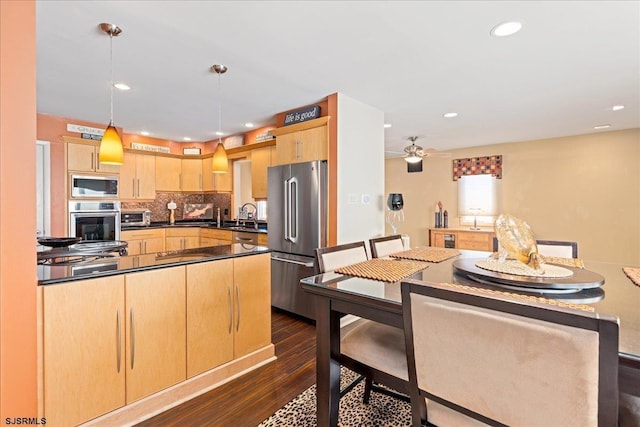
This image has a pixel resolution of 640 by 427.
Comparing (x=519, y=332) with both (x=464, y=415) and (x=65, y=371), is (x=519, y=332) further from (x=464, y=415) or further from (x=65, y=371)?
(x=65, y=371)

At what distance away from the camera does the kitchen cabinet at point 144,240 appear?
14.7 feet

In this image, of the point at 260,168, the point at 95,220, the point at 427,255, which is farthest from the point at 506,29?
the point at 95,220

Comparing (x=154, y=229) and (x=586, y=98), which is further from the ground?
(x=586, y=98)

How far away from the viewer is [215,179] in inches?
204

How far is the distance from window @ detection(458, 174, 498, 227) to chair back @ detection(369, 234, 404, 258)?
401 cm

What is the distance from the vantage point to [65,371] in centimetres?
144

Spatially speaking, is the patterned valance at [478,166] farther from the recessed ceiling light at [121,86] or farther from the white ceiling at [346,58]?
the recessed ceiling light at [121,86]

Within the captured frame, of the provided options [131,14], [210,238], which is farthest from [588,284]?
[210,238]

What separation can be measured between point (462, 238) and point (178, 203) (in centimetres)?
542

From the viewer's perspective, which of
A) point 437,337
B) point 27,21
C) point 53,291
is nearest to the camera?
point 437,337

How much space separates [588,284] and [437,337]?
837mm

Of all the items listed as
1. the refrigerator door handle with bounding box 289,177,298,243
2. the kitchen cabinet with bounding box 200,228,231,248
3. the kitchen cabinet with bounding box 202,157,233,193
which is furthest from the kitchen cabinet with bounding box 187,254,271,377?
the kitchen cabinet with bounding box 202,157,233,193

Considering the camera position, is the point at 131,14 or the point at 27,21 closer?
the point at 27,21

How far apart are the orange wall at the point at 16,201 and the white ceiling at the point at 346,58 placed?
73cm
